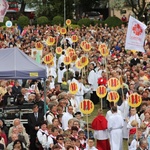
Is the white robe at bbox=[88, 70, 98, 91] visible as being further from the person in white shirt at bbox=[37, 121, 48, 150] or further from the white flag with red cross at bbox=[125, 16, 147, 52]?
the person in white shirt at bbox=[37, 121, 48, 150]

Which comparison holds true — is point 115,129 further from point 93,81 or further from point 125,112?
point 93,81

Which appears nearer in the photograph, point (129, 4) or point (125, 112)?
point (125, 112)

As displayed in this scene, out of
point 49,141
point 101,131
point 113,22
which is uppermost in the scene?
point 113,22

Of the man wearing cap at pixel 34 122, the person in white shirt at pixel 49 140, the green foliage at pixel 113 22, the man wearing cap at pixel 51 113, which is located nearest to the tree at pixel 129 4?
the green foliage at pixel 113 22

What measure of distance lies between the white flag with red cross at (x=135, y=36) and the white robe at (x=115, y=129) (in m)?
3.78

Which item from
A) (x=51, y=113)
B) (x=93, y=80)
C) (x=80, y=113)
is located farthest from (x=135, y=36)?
(x=51, y=113)

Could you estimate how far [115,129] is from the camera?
1781cm

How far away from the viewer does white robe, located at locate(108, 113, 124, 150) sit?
58.0 ft

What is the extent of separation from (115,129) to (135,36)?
4.26 metres

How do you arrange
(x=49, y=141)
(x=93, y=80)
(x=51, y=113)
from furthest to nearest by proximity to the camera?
1. (x=93, y=80)
2. (x=51, y=113)
3. (x=49, y=141)

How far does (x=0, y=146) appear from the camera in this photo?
14000 millimetres

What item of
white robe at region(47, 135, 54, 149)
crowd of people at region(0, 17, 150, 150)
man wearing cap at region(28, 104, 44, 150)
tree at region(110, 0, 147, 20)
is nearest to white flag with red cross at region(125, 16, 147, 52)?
crowd of people at region(0, 17, 150, 150)

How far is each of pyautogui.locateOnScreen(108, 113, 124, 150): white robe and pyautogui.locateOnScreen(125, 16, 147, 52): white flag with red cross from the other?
12.4 feet

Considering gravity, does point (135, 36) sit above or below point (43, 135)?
above
